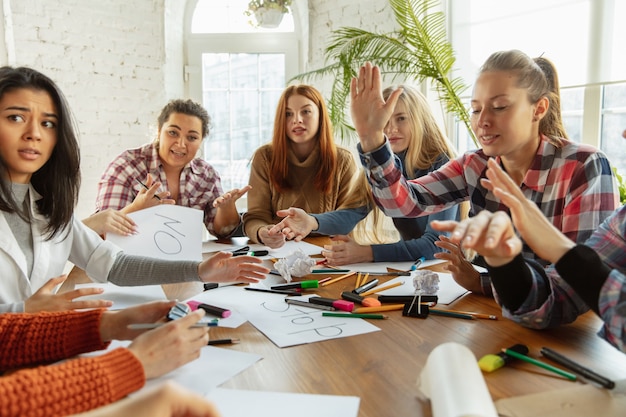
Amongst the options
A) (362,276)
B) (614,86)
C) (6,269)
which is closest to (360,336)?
(362,276)

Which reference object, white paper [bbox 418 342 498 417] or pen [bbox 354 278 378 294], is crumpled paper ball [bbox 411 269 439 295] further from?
white paper [bbox 418 342 498 417]

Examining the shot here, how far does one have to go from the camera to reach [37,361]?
0.86 metres

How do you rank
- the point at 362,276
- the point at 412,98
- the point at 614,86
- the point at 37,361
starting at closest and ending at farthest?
the point at 37,361 → the point at 362,276 → the point at 412,98 → the point at 614,86

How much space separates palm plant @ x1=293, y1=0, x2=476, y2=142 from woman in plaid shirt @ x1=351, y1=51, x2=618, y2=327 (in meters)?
1.56

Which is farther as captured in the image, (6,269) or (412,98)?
A: (412,98)

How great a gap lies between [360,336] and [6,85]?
3.20ft

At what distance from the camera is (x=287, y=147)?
2.38 m

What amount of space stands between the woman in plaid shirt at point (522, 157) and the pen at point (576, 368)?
0.12m

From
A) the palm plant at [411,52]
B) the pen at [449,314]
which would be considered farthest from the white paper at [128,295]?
the palm plant at [411,52]

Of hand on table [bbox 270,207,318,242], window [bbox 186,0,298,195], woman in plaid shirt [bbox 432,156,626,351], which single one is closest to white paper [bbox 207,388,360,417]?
woman in plaid shirt [bbox 432,156,626,351]

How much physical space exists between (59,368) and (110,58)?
337cm

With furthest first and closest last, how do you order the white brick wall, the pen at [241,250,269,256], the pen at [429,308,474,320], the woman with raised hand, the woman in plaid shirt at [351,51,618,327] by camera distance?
the white brick wall, the woman with raised hand, the pen at [241,250,269,256], the woman in plaid shirt at [351,51,618,327], the pen at [429,308,474,320]

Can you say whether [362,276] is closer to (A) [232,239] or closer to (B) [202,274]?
(B) [202,274]

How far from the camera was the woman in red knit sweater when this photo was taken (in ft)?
2.07
